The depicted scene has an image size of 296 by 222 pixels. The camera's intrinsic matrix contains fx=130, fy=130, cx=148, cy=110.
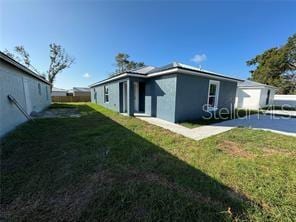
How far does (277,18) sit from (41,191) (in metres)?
14.1

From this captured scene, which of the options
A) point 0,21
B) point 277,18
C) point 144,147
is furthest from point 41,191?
point 277,18

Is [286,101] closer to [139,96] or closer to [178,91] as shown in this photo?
[178,91]

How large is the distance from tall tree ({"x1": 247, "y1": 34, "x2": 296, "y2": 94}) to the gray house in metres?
19.6

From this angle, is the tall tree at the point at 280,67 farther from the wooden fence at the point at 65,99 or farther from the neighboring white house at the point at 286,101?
the wooden fence at the point at 65,99

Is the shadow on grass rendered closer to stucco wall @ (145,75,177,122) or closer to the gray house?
stucco wall @ (145,75,177,122)

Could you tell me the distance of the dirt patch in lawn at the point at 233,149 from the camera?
3.48 m

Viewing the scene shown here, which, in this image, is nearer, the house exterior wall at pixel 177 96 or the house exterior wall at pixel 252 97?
the house exterior wall at pixel 177 96

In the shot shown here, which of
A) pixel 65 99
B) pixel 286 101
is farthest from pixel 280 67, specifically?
pixel 65 99

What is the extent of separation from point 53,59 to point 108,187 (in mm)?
37175

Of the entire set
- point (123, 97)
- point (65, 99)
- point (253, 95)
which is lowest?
point (65, 99)

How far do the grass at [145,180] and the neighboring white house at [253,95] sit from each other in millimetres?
13121

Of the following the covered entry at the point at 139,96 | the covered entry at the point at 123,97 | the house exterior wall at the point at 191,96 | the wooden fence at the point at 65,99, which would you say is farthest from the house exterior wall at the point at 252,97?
the wooden fence at the point at 65,99

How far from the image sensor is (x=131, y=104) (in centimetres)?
860

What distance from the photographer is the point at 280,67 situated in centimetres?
2198
